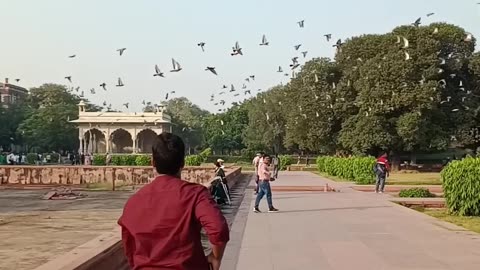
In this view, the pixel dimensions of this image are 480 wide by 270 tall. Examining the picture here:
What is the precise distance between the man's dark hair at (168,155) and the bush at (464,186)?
12760 mm

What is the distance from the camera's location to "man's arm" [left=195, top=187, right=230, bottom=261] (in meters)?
3.36

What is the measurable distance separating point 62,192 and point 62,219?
8.68 m

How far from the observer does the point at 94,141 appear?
7794 centimetres

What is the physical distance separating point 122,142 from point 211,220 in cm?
7992

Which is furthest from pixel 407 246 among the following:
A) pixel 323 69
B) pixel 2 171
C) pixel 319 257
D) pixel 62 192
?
pixel 323 69

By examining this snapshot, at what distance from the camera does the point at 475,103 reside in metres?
50.2

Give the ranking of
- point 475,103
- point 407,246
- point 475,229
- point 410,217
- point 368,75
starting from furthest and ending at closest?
point 475,103 → point 368,75 → point 410,217 → point 475,229 → point 407,246

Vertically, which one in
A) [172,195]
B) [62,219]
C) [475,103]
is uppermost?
[475,103]

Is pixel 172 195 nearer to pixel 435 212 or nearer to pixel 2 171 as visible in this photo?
pixel 435 212

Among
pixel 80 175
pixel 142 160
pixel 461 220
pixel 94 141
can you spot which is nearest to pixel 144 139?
pixel 94 141

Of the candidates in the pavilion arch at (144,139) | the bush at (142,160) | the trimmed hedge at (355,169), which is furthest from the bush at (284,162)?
the pavilion arch at (144,139)

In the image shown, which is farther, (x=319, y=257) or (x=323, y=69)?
(x=323, y=69)

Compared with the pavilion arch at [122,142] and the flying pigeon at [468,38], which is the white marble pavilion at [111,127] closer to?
the pavilion arch at [122,142]

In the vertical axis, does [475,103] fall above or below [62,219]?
above
